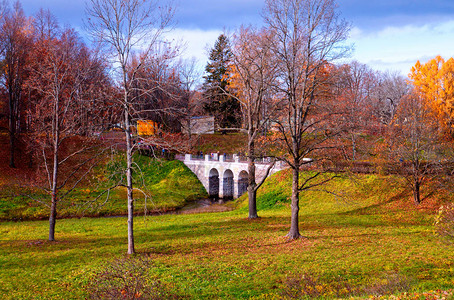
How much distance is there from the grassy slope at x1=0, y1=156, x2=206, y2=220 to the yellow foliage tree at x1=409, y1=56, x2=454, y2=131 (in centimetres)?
2676

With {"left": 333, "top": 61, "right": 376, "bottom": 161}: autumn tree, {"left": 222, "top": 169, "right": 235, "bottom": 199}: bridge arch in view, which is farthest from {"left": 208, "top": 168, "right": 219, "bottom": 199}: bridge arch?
{"left": 333, "top": 61, "right": 376, "bottom": 161}: autumn tree

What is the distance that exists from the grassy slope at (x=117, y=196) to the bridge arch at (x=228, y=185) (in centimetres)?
259

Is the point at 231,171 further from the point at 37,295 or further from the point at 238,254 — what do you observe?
the point at 37,295

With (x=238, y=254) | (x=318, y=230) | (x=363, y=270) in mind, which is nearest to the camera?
(x=363, y=270)

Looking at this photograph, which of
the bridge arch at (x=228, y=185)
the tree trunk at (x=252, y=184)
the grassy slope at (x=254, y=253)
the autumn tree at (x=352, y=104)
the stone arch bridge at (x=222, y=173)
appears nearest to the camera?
the grassy slope at (x=254, y=253)

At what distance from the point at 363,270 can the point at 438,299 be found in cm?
452

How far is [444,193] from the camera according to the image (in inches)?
806

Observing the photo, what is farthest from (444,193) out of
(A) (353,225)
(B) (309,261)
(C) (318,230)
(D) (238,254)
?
(D) (238,254)

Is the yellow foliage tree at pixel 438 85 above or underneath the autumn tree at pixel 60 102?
above

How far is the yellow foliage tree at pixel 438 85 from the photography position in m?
33.3

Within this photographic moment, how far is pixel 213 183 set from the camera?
40.2 meters

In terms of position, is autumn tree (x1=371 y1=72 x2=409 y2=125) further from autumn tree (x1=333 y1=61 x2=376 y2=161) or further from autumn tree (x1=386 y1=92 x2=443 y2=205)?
autumn tree (x1=386 y1=92 x2=443 y2=205)

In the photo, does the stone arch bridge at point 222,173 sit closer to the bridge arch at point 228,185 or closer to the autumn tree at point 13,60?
the bridge arch at point 228,185

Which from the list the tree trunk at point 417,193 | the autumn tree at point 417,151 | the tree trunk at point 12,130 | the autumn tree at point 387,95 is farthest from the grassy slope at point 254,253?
the autumn tree at point 387,95
